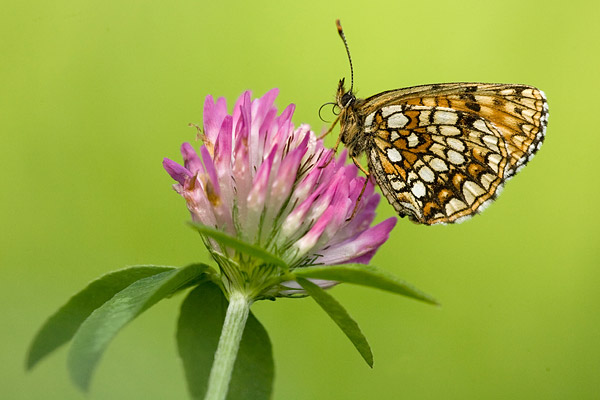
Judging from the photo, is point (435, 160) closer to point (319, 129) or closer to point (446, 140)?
point (446, 140)

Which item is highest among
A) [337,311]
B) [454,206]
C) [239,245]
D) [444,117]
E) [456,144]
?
[444,117]

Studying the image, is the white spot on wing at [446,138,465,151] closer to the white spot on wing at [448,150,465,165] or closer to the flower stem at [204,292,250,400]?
the white spot on wing at [448,150,465,165]

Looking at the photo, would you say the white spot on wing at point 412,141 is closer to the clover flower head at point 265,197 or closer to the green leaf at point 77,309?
the clover flower head at point 265,197

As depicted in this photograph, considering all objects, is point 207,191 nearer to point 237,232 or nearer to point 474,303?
point 237,232

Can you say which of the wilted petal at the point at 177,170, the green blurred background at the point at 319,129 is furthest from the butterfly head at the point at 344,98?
the green blurred background at the point at 319,129

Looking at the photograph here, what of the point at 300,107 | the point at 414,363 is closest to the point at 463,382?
the point at 414,363

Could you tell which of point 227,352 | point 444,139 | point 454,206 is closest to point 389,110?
point 444,139
